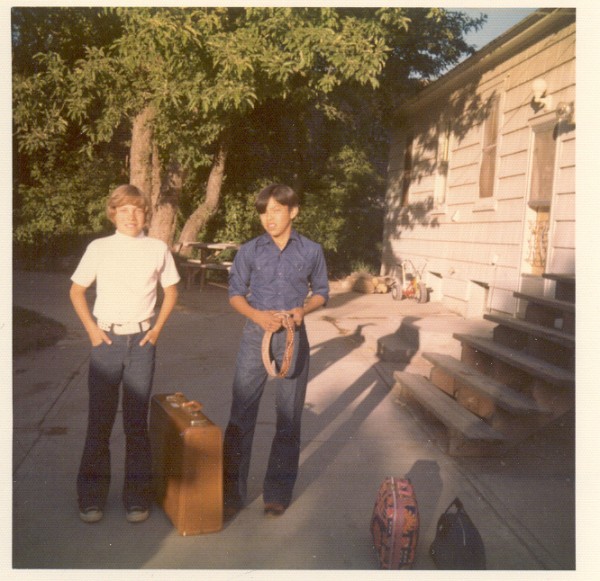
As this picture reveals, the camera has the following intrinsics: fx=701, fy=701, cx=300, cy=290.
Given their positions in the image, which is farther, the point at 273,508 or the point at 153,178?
the point at 153,178

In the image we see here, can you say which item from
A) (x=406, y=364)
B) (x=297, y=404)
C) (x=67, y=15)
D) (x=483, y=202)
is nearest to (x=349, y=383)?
(x=406, y=364)

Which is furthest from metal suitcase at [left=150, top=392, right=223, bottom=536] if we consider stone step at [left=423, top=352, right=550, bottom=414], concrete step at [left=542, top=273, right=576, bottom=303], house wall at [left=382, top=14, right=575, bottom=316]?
house wall at [left=382, top=14, right=575, bottom=316]

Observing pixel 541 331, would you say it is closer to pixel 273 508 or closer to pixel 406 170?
pixel 273 508

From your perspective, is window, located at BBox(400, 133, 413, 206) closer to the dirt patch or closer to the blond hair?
the dirt patch

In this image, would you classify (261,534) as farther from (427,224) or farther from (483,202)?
(427,224)

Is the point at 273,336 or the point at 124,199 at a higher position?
the point at 124,199

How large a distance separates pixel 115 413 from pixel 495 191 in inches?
302

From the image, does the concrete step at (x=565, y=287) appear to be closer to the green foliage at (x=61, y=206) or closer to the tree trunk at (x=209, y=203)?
the tree trunk at (x=209, y=203)

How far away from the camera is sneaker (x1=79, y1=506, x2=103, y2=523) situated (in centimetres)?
355

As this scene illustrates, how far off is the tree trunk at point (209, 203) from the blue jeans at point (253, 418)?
1183 cm

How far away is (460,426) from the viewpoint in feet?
15.4

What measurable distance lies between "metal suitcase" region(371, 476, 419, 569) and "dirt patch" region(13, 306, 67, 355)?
5.12 meters

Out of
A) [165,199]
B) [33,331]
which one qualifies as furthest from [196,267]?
[33,331]

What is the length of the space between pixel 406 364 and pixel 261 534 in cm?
438
